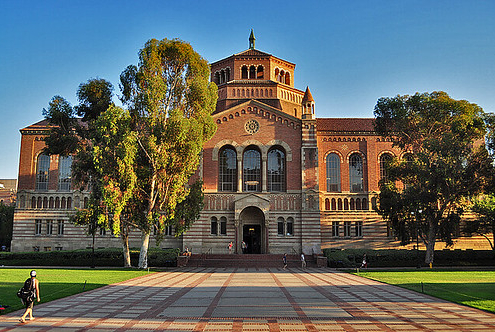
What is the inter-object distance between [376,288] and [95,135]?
26035 mm

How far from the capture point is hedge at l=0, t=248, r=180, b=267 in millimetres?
40406

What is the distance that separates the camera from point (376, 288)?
23.0m

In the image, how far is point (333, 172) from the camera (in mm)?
54656

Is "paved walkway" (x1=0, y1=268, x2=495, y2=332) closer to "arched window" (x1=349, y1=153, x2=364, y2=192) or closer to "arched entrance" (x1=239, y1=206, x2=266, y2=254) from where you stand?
"arched entrance" (x1=239, y1=206, x2=266, y2=254)

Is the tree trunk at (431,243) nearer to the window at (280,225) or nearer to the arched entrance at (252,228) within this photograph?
the window at (280,225)

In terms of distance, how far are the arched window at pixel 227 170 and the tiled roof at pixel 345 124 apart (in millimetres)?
12399

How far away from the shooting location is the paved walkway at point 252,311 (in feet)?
43.0

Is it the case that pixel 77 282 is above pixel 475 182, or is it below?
below

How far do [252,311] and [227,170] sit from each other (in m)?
36.2

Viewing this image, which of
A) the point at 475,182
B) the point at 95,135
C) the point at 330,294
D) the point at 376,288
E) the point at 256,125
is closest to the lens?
the point at 330,294

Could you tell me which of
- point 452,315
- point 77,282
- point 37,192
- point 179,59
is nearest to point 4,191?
point 37,192

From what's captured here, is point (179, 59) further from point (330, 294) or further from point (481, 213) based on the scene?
point (481, 213)

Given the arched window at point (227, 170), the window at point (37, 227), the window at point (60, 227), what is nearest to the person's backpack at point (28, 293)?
the arched window at point (227, 170)

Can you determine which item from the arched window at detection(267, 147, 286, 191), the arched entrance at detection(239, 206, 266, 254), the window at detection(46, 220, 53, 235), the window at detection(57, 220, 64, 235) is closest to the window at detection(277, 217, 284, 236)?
the arched entrance at detection(239, 206, 266, 254)
